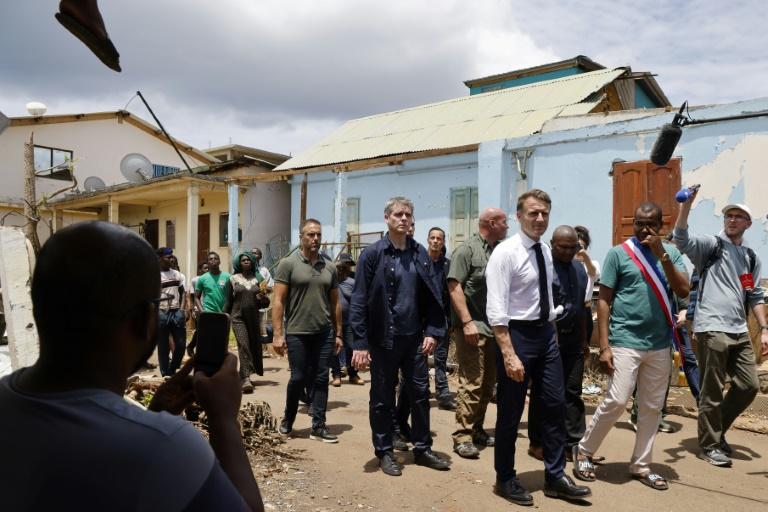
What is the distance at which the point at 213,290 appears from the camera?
26.7ft

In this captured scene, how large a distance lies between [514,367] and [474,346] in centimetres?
128

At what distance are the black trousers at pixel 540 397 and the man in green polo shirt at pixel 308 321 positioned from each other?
6.29 ft

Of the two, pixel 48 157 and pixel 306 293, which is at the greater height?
pixel 48 157

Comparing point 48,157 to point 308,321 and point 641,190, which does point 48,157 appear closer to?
point 641,190

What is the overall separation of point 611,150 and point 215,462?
10854 mm

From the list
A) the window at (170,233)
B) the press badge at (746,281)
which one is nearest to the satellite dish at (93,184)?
the window at (170,233)

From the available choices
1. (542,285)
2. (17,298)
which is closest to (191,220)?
(17,298)

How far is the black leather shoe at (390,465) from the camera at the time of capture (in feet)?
15.2

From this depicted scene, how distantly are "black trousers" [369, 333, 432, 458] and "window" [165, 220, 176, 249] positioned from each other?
64.2 feet

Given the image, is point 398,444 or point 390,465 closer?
point 390,465

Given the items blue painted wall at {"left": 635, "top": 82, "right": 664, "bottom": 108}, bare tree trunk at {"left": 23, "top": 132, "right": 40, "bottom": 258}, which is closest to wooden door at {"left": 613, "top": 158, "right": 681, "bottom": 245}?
blue painted wall at {"left": 635, "top": 82, "right": 664, "bottom": 108}

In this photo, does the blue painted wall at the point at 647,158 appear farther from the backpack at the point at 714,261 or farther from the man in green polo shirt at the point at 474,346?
the man in green polo shirt at the point at 474,346

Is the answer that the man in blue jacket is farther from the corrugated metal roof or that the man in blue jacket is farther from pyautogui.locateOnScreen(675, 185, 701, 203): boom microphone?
the corrugated metal roof

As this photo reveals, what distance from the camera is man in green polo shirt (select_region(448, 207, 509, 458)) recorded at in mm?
5219
